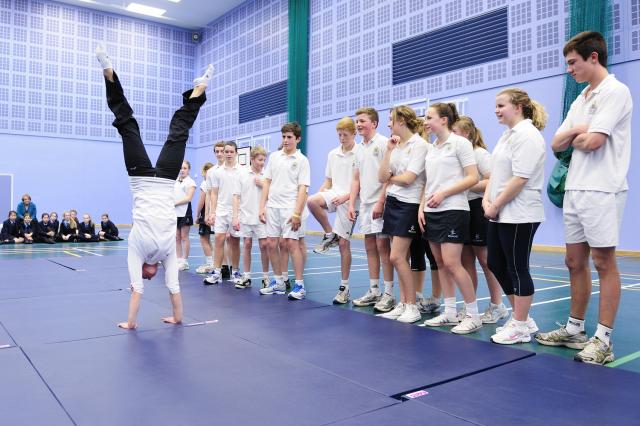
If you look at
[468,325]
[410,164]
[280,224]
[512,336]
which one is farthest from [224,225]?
[512,336]

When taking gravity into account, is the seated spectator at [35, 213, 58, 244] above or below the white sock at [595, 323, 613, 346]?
above

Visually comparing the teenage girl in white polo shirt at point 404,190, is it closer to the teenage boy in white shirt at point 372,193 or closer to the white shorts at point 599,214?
the teenage boy in white shirt at point 372,193

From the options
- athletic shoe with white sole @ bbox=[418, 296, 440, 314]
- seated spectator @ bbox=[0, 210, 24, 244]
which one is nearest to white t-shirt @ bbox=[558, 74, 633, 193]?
athletic shoe with white sole @ bbox=[418, 296, 440, 314]

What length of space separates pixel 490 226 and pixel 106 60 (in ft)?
10.1

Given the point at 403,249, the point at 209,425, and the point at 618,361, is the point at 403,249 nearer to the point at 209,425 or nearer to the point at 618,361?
the point at 618,361

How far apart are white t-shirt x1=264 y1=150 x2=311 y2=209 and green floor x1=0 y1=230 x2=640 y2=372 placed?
1.06 meters

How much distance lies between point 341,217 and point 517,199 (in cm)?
196

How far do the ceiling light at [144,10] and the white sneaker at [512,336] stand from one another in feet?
63.5

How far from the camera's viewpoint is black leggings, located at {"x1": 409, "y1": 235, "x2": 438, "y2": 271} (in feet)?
14.6

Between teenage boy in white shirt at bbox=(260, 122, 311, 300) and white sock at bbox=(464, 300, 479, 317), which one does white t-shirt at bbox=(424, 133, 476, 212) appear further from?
teenage boy in white shirt at bbox=(260, 122, 311, 300)

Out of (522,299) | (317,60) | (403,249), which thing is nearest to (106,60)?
(403,249)

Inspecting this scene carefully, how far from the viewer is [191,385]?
8.39 ft

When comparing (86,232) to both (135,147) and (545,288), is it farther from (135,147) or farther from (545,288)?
(545,288)

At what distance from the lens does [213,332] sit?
3678mm
